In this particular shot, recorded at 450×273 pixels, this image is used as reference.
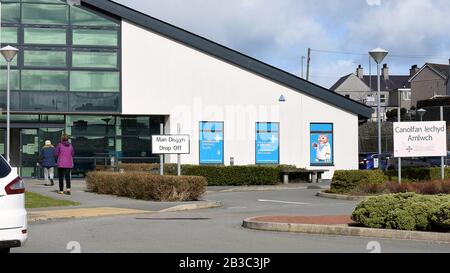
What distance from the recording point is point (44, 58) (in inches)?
1259

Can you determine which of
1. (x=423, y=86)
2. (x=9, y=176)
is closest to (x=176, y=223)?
(x=9, y=176)

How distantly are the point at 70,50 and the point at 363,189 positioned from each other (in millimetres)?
16833

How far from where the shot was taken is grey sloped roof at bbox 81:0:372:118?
32.2 metres

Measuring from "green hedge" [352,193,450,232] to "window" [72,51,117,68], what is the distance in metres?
22.2

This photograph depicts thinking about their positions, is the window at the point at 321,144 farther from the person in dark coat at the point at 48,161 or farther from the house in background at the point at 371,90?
the house in background at the point at 371,90

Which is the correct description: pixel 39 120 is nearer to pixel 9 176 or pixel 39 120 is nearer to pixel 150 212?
pixel 150 212

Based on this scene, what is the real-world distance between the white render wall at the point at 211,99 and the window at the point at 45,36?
2999 millimetres

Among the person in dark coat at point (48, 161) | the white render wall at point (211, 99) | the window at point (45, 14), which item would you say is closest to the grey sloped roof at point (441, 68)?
the white render wall at point (211, 99)

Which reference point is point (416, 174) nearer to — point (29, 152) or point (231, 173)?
point (231, 173)

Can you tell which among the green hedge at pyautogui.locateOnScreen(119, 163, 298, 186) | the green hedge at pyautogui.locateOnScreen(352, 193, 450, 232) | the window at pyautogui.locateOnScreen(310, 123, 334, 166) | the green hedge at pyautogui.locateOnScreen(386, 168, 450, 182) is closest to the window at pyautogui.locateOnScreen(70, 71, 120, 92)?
the green hedge at pyautogui.locateOnScreen(119, 163, 298, 186)

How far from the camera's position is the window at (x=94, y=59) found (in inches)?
1273

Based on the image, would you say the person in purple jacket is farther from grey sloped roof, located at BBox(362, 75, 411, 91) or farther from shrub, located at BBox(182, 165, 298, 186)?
grey sloped roof, located at BBox(362, 75, 411, 91)

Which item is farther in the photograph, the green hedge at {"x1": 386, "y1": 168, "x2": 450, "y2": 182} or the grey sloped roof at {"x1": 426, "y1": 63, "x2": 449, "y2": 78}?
the grey sloped roof at {"x1": 426, "y1": 63, "x2": 449, "y2": 78}

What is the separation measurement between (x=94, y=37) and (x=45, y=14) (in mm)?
2548
